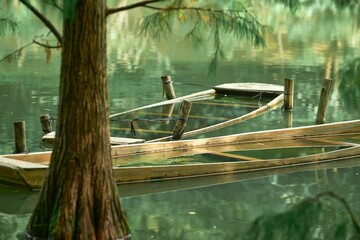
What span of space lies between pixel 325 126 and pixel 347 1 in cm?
798

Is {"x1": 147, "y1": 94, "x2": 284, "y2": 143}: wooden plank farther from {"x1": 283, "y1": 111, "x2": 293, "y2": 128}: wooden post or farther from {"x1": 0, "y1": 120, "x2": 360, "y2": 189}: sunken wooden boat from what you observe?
{"x1": 0, "y1": 120, "x2": 360, "y2": 189}: sunken wooden boat

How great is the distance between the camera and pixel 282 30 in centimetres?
2789

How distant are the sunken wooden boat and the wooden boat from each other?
1.77 ft

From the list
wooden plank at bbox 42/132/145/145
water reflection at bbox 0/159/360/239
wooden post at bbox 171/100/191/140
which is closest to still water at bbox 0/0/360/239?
water reflection at bbox 0/159/360/239

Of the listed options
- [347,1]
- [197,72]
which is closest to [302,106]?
[197,72]

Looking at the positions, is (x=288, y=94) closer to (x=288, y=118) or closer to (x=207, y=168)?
(x=288, y=118)

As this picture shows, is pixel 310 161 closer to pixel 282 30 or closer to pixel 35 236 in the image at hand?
pixel 35 236

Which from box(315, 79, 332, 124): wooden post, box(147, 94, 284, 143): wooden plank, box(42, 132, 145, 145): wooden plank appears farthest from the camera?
box(315, 79, 332, 124): wooden post

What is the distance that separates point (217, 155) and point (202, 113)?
2.85 meters

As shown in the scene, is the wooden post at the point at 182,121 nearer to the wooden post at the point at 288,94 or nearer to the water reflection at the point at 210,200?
the water reflection at the point at 210,200

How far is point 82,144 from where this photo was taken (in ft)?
19.8

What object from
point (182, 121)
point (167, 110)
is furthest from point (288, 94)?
point (182, 121)

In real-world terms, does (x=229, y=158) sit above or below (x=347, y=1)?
below

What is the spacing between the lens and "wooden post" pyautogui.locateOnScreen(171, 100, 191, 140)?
10.0 meters
